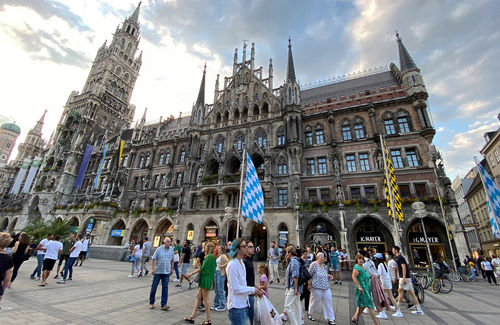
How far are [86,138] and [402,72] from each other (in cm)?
5537

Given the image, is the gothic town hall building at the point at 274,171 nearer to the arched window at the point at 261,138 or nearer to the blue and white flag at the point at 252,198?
the arched window at the point at 261,138

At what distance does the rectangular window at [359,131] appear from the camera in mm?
25516

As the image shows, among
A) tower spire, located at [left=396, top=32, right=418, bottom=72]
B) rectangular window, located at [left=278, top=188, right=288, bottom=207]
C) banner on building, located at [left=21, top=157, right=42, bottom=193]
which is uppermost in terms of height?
tower spire, located at [left=396, top=32, right=418, bottom=72]

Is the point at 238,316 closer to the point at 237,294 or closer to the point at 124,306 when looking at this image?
the point at 237,294

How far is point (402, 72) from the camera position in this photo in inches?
1048

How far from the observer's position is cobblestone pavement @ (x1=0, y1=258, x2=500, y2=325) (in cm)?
546

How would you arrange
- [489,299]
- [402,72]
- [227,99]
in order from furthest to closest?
[227,99] < [402,72] < [489,299]

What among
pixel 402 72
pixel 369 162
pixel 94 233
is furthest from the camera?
pixel 94 233

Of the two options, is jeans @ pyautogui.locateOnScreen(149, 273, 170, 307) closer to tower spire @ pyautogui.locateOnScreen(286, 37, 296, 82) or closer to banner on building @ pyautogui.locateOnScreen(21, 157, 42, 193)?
tower spire @ pyautogui.locateOnScreen(286, 37, 296, 82)

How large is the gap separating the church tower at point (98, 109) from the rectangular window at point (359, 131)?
39.7 metres

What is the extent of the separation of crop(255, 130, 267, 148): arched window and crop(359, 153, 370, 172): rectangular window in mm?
11066

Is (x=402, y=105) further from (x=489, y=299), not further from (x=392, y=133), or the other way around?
(x=489, y=299)

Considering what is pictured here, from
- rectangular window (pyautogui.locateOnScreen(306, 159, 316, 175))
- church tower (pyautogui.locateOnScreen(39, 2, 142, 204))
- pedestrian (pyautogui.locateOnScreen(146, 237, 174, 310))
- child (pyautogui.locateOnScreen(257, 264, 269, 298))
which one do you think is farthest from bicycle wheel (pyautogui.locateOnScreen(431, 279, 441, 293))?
church tower (pyautogui.locateOnScreen(39, 2, 142, 204))

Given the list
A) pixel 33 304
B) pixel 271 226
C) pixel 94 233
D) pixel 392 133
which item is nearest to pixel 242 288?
pixel 33 304
